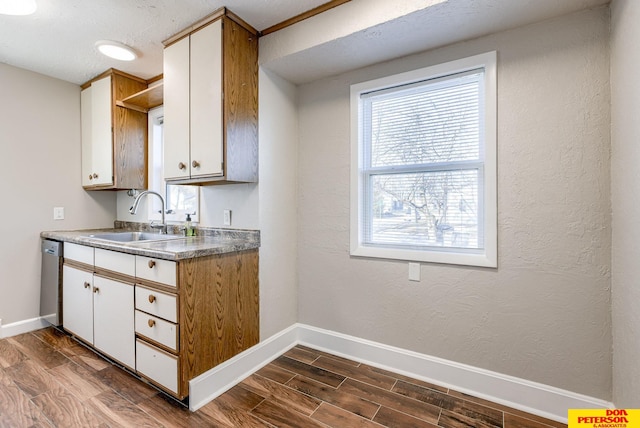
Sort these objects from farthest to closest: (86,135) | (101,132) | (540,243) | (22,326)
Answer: (86,135)
(101,132)
(22,326)
(540,243)

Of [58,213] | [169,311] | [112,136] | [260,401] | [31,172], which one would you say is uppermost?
[112,136]

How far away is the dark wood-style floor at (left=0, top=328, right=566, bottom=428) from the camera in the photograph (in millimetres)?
1568

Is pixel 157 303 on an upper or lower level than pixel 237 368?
upper

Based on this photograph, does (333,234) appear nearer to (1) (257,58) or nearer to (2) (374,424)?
(2) (374,424)

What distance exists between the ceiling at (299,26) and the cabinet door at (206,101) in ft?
0.53

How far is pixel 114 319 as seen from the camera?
6.61 feet

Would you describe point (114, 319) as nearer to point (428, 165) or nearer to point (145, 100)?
point (145, 100)

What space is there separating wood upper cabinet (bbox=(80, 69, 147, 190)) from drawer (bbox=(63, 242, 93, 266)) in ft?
2.16

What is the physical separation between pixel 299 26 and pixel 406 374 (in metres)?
2.44

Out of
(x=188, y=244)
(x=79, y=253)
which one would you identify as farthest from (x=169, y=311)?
(x=79, y=253)

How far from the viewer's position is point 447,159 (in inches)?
76.4

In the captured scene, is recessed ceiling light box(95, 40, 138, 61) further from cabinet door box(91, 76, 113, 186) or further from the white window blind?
the white window blind

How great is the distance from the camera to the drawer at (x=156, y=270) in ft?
5.43

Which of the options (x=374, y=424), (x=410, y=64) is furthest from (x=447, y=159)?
(x=374, y=424)
